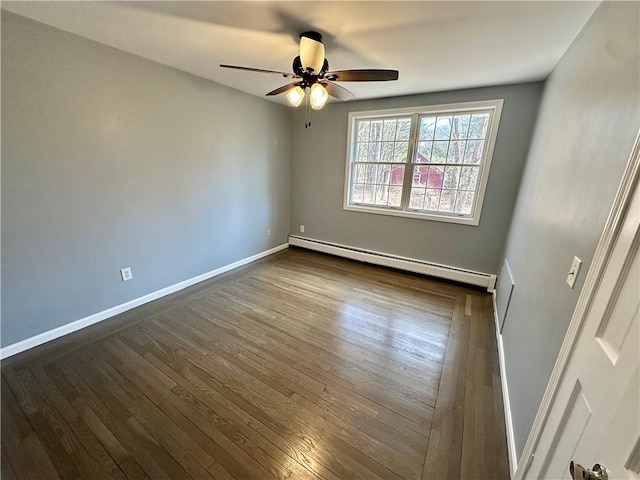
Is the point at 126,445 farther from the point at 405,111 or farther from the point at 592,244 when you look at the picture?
the point at 405,111

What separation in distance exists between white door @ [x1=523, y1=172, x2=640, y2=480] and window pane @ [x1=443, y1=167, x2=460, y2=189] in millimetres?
2802

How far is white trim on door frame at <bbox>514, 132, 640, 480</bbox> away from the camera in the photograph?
0.69m

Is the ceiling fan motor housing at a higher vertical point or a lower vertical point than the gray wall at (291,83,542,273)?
higher

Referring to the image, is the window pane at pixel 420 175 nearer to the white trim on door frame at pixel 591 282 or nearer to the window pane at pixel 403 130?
the window pane at pixel 403 130

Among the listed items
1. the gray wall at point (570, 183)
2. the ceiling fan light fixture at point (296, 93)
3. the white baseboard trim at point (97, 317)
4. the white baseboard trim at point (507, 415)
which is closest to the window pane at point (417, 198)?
the gray wall at point (570, 183)

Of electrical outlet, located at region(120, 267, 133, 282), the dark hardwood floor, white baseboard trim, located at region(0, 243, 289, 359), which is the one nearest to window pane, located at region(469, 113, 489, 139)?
the dark hardwood floor

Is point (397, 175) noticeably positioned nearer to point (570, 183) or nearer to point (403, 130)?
point (403, 130)

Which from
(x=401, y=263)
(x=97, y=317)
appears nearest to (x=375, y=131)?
(x=401, y=263)

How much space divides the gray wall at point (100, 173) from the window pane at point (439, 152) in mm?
2512

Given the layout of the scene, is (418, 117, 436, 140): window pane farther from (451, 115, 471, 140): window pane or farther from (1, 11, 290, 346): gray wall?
(1, 11, 290, 346): gray wall


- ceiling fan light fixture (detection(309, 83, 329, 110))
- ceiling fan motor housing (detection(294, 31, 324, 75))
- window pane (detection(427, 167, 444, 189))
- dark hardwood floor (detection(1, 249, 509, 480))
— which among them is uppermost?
ceiling fan motor housing (detection(294, 31, 324, 75))

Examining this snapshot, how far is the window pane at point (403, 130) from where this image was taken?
3.42 meters

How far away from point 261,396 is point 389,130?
3486 millimetres

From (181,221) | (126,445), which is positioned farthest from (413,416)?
(181,221)
